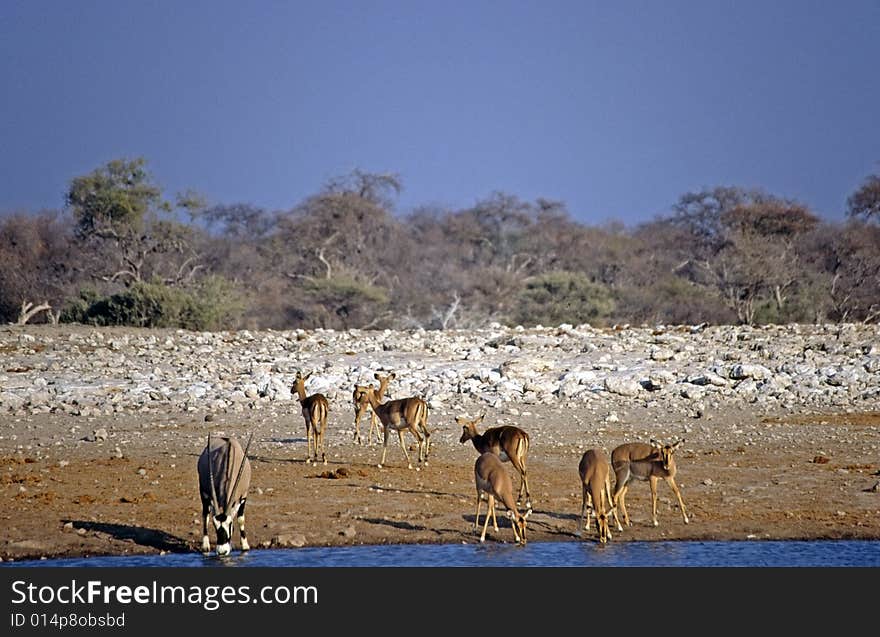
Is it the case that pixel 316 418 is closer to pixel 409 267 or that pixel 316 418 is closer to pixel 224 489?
pixel 224 489

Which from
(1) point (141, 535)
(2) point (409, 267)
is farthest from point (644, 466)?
(2) point (409, 267)

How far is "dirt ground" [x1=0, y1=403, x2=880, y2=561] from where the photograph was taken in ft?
40.5

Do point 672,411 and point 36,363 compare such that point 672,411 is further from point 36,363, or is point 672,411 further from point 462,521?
point 36,363

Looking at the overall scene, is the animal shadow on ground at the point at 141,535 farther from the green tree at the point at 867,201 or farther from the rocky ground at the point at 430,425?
the green tree at the point at 867,201

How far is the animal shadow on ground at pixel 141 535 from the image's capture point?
11.8 m

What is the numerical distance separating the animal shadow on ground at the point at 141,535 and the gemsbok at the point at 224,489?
39cm

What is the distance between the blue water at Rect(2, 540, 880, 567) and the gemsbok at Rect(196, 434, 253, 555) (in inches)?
7.7

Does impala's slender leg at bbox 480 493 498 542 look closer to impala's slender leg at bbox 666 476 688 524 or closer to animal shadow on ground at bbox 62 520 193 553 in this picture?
impala's slender leg at bbox 666 476 688 524

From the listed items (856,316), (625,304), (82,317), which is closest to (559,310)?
(625,304)

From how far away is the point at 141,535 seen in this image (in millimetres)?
12148

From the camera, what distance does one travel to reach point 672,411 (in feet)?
63.1

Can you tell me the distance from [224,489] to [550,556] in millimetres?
2901

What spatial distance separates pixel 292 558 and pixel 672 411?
29.9 feet
